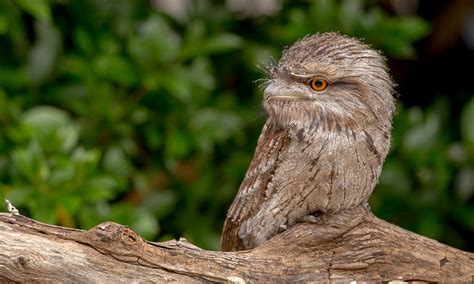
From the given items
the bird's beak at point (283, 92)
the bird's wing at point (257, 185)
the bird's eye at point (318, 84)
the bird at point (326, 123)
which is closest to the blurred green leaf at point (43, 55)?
the bird's wing at point (257, 185)

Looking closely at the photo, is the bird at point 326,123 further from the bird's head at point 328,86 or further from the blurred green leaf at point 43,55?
the blurred green leaf at point 43,55

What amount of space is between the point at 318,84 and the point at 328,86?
1.5 inches

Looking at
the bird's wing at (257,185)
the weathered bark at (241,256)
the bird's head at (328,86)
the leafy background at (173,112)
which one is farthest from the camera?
the leafy background at (173,112)

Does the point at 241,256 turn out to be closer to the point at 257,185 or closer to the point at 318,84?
the point at 257,185

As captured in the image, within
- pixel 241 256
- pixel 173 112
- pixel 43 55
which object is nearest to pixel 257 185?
pixel 241 256

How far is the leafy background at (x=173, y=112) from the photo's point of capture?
14.0ft

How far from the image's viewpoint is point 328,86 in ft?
10.0

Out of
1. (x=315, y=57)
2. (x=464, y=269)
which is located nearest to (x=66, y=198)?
(x=315, y=57)

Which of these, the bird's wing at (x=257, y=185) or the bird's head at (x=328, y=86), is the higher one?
the bird's head at (x=328, y=86)

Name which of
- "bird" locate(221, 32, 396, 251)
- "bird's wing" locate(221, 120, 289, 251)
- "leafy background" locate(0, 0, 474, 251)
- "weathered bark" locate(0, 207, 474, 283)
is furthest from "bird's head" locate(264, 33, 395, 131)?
"leafy background" locate(0, 0, 474, 251)

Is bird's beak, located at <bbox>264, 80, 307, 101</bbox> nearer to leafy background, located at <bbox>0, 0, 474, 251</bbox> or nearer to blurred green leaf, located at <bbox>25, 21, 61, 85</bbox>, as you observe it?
leafy background, located at <bbox>0, 0, 474, 251</bbox>

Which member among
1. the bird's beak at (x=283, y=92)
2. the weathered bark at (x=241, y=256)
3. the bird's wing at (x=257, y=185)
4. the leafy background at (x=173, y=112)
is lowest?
the weathered bark at (x=241, y=256)

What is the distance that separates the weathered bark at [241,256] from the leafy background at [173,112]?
112cm

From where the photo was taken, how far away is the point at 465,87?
5.68m
